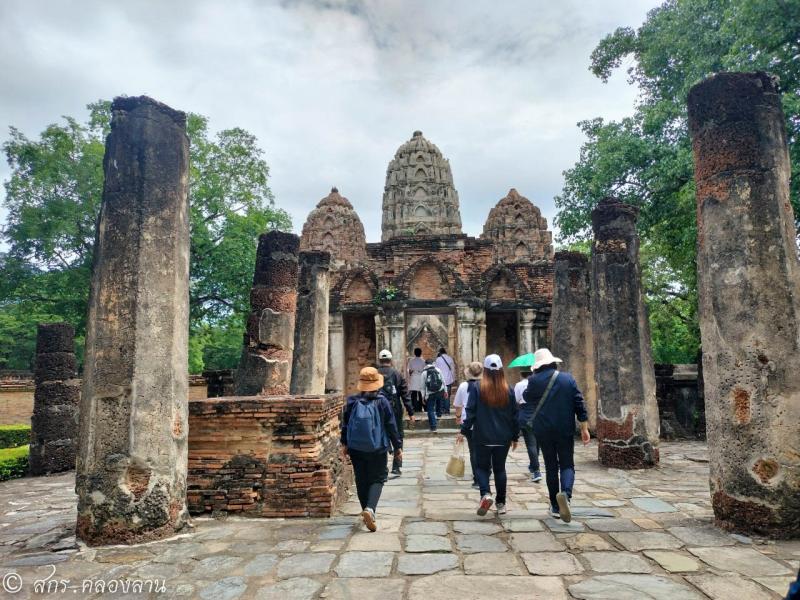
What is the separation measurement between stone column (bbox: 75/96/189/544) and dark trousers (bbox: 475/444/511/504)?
261 centimetres

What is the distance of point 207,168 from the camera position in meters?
20.8

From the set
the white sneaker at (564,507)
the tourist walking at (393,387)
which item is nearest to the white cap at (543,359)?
the white sneaker at (564,507)

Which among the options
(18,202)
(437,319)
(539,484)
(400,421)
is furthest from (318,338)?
(18,202)

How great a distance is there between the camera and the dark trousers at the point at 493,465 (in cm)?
524

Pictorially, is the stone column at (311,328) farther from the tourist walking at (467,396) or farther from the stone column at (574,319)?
the stone column at (574,319)

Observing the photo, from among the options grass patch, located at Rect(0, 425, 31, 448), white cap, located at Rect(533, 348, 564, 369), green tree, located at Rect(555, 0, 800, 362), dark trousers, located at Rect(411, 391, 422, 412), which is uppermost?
green tree, located at Rect(555, 0, 800, 362)

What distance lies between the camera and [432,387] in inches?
416

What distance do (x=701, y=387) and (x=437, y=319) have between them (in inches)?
377

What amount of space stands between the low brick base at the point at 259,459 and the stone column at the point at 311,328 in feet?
14.6

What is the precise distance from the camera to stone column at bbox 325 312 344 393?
15.7 m

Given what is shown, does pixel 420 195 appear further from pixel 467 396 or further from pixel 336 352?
pixel 467 396

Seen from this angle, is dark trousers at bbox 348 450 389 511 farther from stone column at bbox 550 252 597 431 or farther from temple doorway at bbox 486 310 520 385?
temple doorway at bbox 486 310 520 385

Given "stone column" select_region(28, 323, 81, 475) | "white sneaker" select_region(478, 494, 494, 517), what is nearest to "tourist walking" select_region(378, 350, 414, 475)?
"white sneaker" select_region(478, 494, 494, 517)

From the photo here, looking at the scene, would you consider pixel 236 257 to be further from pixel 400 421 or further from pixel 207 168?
pixel 400 421
